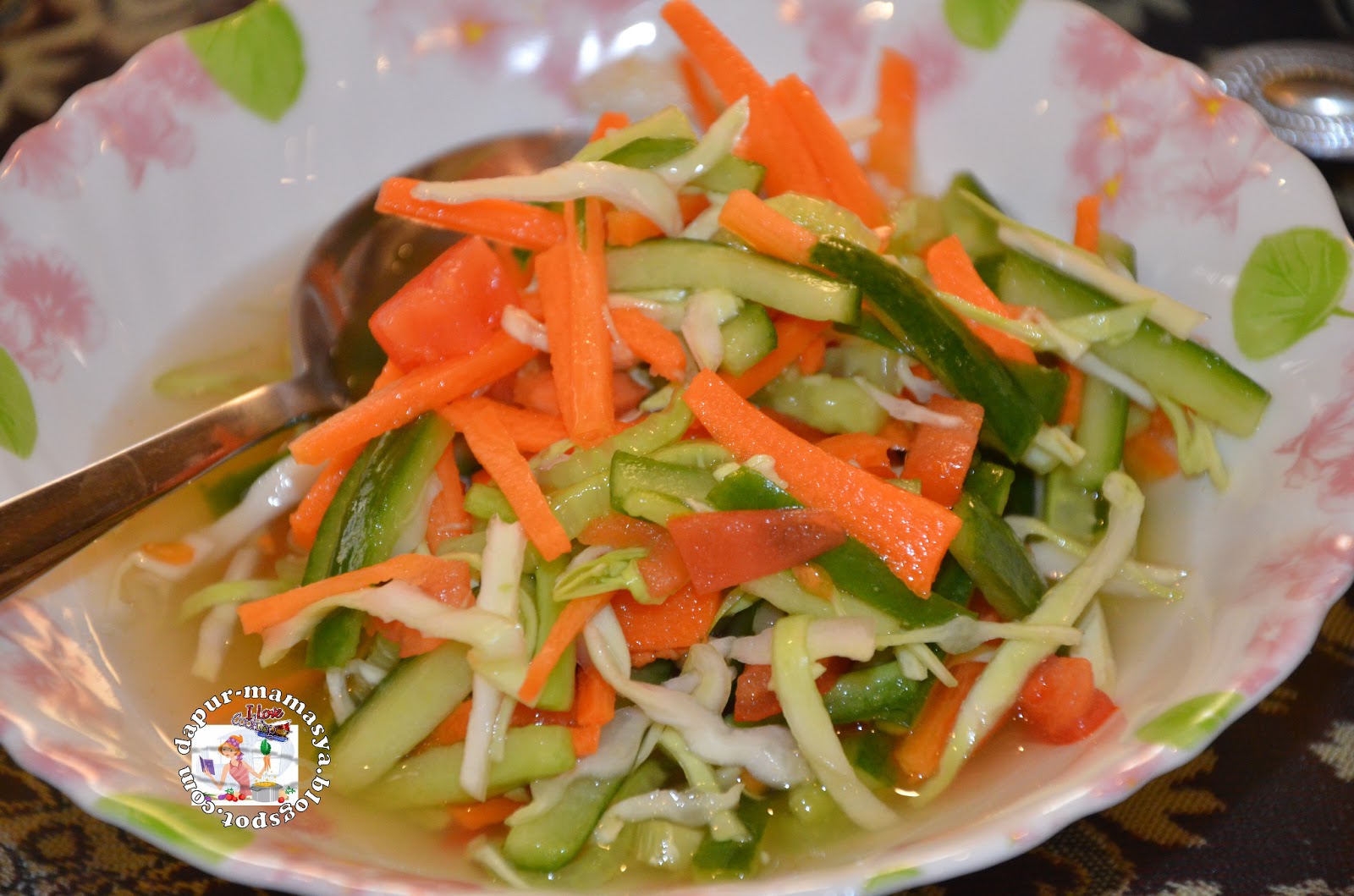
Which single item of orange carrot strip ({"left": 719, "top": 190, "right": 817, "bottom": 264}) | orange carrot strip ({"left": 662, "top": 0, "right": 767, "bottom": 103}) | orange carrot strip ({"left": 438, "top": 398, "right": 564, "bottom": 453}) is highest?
orange carrot strip ({"left": 662, "top": 0, "right": 767, "bottom": 103})

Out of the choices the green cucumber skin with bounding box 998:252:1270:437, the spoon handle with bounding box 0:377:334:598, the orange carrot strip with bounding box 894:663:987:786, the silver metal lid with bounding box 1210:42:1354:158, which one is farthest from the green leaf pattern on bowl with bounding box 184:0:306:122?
the silver metal lid with bounding box 1210:42:1354:158

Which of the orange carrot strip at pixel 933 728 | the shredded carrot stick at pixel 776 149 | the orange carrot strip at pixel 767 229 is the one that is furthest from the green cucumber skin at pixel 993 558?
the shredded carrot stick at pixel 776 149

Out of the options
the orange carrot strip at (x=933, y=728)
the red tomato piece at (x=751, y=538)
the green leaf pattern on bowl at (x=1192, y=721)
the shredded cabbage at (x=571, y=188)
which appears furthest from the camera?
the shredded cabbage at (x=571, y=188)

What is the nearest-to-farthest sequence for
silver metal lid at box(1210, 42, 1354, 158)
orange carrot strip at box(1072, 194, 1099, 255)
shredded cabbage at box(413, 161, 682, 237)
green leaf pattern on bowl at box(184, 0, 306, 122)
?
1. shredded cabbage at box(413, 161, 682, 237)
2. orange carrot strip at box(1072, 194, 1099, 255)
3. green leaf pattern on bowl at box(184, 0, 306, 122)
4. silver metal lid at box(1210, 42, 1354, 158)

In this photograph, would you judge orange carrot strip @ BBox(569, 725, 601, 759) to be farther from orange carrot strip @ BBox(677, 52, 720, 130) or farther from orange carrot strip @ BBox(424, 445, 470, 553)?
orange carrot strip @ BBox(677, 52, 720, 130)

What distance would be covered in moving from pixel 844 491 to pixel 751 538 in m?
0.16

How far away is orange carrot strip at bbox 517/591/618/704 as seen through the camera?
145 centimetres

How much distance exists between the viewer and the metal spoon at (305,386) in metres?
1.50

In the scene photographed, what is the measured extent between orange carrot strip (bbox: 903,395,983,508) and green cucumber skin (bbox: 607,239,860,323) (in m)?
0.22

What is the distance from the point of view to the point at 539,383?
1.81m

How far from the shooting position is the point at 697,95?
2.31 metres

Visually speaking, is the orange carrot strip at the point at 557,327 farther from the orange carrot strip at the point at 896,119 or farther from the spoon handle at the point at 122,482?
the orange carrot strip at the point at 896,119

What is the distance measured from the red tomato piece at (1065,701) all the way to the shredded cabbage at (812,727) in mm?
271

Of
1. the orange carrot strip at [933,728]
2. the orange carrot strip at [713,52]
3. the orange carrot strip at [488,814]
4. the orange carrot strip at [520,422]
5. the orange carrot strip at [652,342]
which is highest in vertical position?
the orange carrot strip at [713,52]
